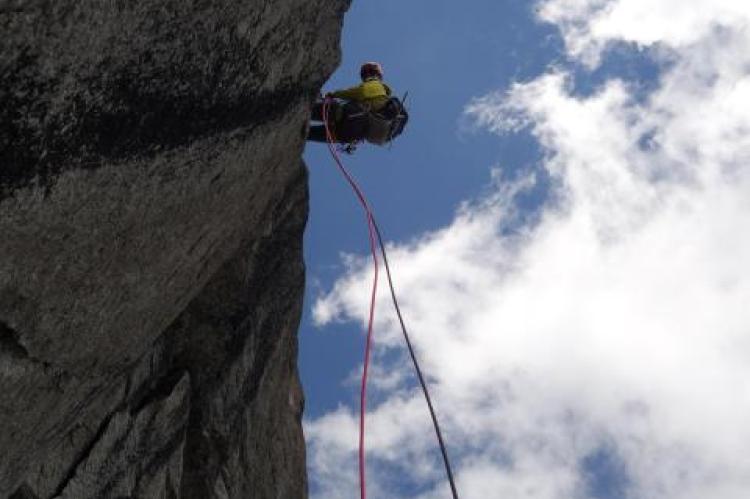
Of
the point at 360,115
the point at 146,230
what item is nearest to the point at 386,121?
the point at 360,115

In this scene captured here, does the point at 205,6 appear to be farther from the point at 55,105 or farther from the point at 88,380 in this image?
the point at 88,380

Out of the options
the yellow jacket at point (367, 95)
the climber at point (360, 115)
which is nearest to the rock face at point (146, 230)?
the climber at point (360, 115)

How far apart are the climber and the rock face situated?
1.22 metres

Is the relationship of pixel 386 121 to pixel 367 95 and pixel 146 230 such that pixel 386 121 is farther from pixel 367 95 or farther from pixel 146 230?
pixel 146 230

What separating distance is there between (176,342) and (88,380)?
1.83m

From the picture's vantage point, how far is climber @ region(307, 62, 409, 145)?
28.6 ft

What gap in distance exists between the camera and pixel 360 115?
869cm

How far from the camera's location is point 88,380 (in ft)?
16.5

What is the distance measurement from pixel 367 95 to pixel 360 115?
0.86 ft

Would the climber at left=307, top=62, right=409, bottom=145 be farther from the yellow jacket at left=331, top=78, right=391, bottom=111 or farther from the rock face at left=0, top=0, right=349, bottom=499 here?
the rock face at left=0, top=0, right=349, bottom=499

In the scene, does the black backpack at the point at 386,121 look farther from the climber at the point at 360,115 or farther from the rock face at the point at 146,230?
the rock face at the point at 146,230

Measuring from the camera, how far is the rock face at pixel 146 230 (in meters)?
3.31

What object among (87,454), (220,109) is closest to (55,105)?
(220,109)

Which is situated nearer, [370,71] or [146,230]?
[146,230]
